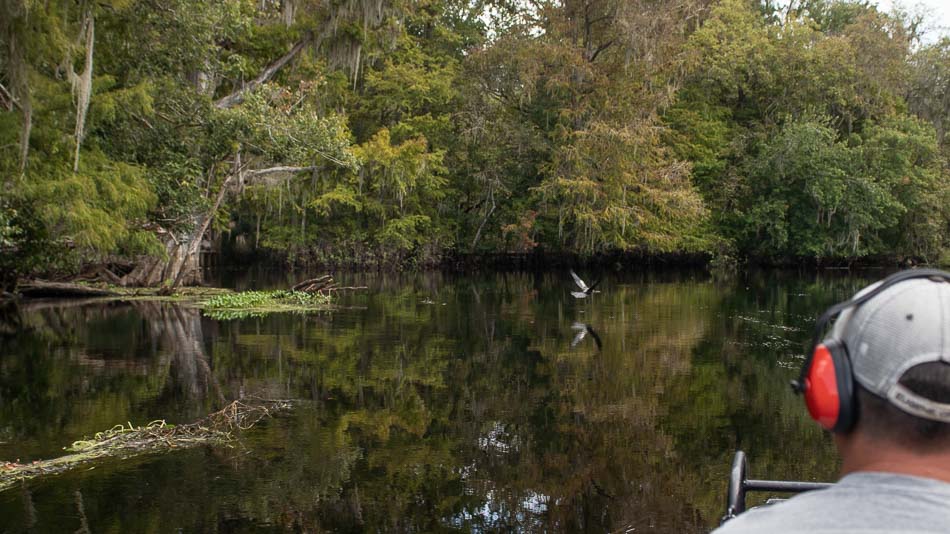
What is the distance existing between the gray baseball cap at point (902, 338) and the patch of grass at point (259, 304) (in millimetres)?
17434

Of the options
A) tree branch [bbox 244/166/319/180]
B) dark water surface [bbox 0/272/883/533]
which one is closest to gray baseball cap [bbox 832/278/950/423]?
dark water surface [bbox 0/272/883/533]

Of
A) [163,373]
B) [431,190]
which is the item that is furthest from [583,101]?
[163,373]

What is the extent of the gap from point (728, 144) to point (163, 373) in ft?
109

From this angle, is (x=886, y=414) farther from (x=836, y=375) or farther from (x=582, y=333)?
(x=582, y=333)

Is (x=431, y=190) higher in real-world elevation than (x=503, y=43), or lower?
lower

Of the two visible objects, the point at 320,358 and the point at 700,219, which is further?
the point at 700,219

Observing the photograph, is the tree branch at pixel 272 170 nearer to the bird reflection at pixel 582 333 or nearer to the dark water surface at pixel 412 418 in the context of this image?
the dark water surface at pixel 412 418

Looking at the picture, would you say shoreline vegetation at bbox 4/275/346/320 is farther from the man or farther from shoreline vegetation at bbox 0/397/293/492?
the man

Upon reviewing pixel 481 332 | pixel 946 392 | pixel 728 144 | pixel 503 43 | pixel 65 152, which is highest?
pixel 503 43

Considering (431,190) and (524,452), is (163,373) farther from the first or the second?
(431,190)

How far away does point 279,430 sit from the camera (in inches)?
327

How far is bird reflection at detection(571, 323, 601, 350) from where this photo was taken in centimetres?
1454

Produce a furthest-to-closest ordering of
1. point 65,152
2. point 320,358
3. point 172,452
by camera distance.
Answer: point 65,152, point 320,358, point 172,452

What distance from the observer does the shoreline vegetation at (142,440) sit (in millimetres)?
6838
